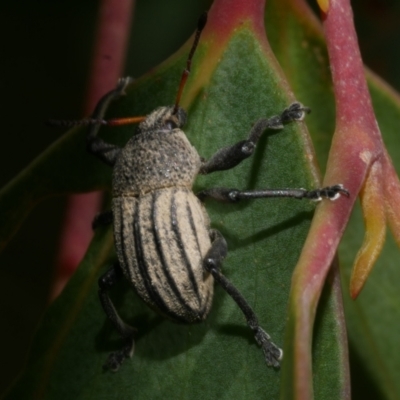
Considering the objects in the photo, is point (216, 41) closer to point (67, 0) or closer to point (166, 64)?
point (166, 64)

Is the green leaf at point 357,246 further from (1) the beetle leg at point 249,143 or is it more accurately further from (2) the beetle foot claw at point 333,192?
(2) the beetle foot claw at point 333,192

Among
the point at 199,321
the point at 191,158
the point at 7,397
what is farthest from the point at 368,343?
the point at 7,397

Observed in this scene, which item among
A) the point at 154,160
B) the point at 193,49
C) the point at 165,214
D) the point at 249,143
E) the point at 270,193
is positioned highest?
the point at 193,49

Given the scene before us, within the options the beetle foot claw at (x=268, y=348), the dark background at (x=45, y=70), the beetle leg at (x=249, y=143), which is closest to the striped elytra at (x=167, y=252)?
the beetle leg at (x=249, y=143)

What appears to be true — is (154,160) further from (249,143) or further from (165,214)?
(249,143)

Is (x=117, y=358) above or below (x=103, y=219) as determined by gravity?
below

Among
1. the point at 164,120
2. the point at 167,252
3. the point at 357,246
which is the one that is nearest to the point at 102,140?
the point at 164,120
